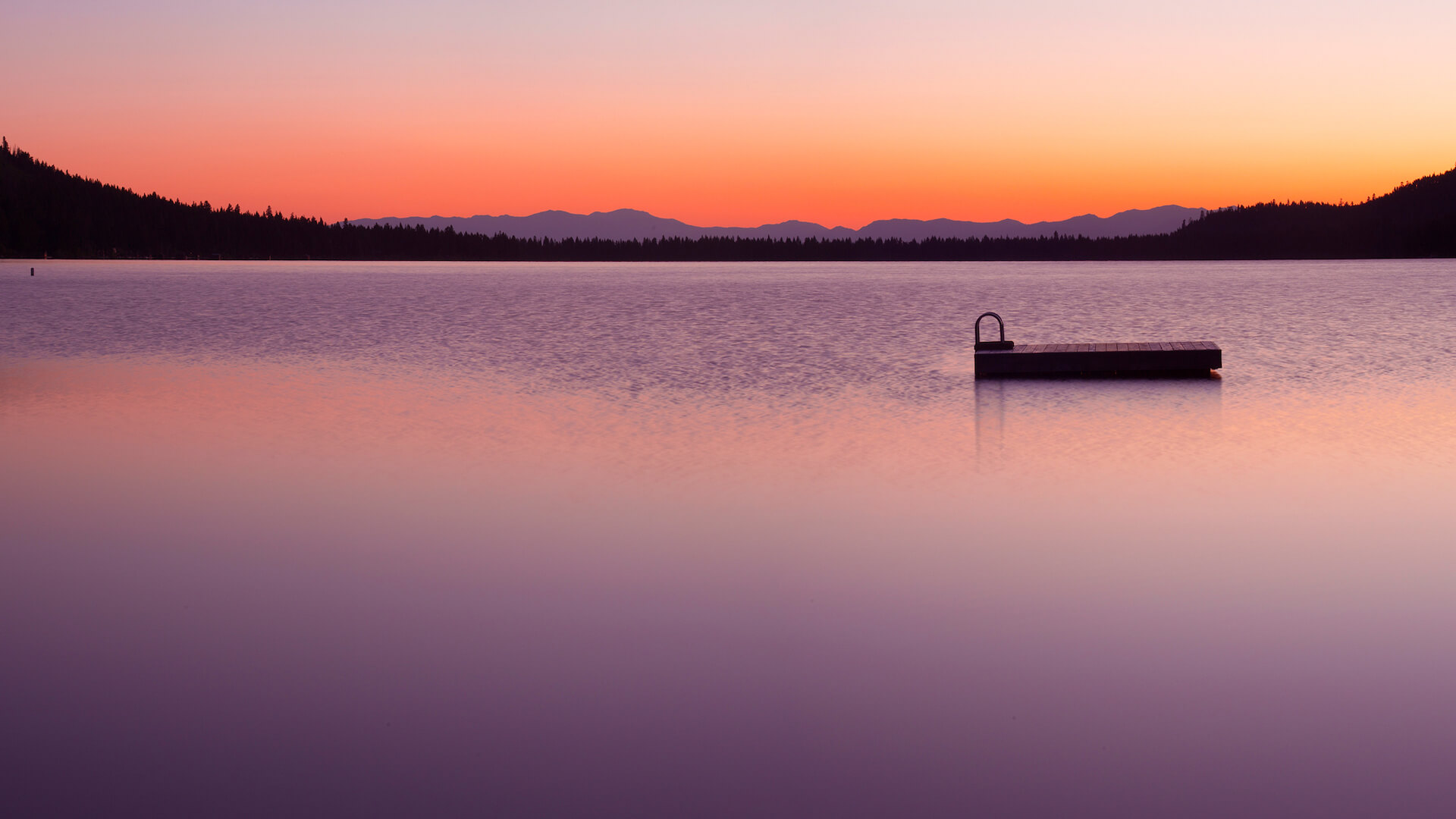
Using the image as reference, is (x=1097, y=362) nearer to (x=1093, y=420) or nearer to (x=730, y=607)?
(x=1093, y=420)

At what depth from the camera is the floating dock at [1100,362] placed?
76.0ft

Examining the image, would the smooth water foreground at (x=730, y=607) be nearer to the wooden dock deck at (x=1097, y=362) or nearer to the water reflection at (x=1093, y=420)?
the water reflection at (x=1093, y=420)

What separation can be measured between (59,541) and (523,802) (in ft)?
22.7

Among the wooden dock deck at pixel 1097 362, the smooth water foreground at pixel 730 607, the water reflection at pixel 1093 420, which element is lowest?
the smooth water foreground at pixel 730 607

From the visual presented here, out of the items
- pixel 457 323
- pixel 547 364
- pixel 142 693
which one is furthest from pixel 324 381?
pixel 457 323

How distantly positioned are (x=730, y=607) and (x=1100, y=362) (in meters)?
17.5

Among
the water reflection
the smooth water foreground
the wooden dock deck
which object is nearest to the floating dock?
the wooden dock deck

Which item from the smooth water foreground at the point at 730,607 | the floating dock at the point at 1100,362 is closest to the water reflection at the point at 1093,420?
the smooth water foreground at the point at 730,607

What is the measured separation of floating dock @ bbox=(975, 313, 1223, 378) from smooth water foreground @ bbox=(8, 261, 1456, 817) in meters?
3.32

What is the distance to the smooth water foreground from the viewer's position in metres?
5.17

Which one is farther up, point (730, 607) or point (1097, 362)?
point (1097, 362)

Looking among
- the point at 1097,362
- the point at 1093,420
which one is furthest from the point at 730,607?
the point at 1097,362

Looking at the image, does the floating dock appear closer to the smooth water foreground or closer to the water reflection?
the water reflection

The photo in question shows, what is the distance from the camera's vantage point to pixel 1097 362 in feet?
76.2
